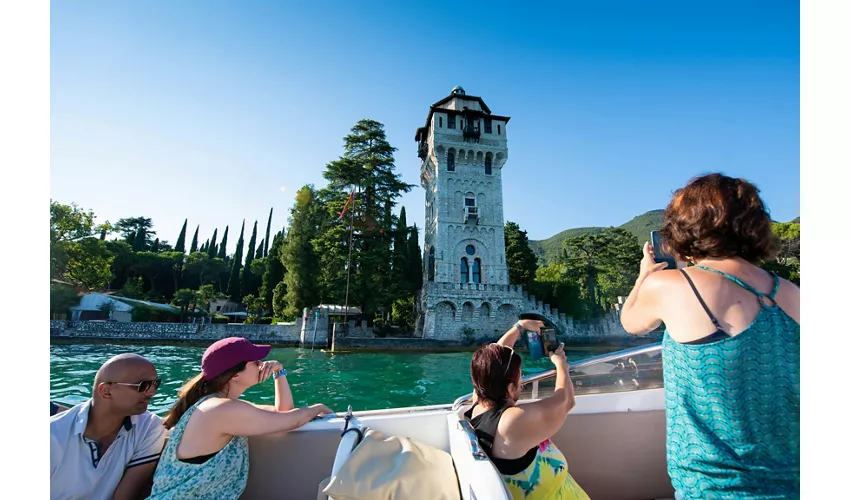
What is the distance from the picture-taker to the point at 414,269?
Result: 25719 millimetres

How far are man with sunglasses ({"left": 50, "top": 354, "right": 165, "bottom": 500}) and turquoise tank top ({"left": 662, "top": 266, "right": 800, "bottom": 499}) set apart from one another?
1.99m

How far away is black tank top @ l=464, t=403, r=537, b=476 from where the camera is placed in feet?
4.37

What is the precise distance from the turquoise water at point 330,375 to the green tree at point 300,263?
8.65 ft

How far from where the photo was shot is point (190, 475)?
1.57 m

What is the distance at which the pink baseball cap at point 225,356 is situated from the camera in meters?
1.74

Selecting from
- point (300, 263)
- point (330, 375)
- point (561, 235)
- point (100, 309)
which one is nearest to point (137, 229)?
point (100, 309)

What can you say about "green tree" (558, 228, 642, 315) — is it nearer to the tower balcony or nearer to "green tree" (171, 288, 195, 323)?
the tower balcony

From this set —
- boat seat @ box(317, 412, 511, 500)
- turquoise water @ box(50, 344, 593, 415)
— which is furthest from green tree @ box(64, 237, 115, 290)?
boat seat @ box(317, 412, 511, 500)

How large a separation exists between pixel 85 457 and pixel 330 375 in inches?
388

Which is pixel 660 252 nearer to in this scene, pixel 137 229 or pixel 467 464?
pixel 467 464

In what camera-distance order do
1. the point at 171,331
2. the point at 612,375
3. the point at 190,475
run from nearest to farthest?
the point at 190,475 < the point at 612,375 < the point at 171,331
